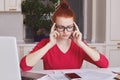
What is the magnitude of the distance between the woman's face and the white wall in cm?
236

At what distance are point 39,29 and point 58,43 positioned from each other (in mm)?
2213

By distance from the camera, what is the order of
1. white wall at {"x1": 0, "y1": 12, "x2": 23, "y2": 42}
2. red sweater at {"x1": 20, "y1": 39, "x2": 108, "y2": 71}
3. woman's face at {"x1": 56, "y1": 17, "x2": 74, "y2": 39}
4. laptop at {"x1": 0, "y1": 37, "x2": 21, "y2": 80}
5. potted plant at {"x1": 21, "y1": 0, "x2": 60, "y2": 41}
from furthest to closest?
white wall at {"x1": 0, "y1": 12, "x2": 23, "y2": 42} < potted plant at {"x1": 21, "y1": 0, "x2": 60, "y2": 41} < red sweater at {"x1": 20, "y1": 39, "x2": 108, "y2": 71} < woman's face at {"x1": 56, "y1": 17, "x2": 74, "y2": 39} < laptop at {"x1": 0, "y1": 37, "x2": 21, "y2": 80}

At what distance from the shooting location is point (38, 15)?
13.8 feet

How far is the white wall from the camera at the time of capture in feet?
14.2

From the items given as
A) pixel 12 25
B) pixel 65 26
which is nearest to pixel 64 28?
pixel 65 26

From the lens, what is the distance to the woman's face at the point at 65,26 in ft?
6.50

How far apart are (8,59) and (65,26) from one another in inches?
40.6

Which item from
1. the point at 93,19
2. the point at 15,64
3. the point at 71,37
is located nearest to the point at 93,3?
the point at 93,19

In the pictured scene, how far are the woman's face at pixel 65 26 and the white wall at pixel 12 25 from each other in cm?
236

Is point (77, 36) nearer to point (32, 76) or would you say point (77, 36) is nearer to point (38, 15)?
point (32, 76)

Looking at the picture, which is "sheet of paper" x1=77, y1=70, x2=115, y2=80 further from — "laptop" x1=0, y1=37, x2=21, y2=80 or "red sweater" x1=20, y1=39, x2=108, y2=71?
"laptop" x1=0, y1=37, x2=21, y2=80

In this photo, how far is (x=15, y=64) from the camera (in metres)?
1.02

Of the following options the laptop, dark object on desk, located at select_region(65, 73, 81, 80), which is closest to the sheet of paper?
dark object on desk, located at select_region(65, 73, 81, 80)

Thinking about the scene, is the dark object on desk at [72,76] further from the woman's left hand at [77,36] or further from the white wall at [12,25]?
the white wall at [12,25]
